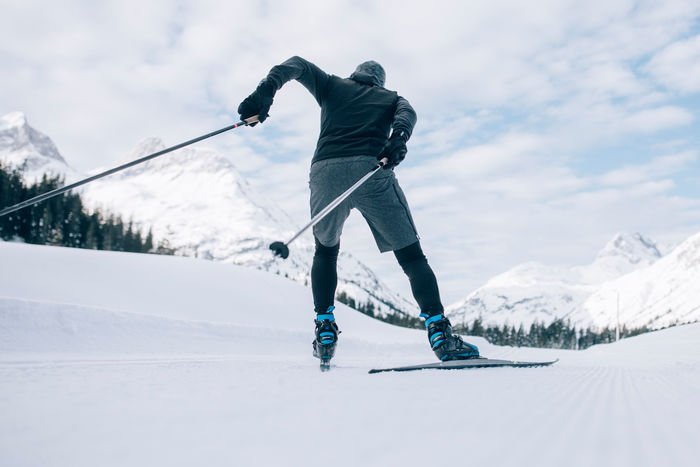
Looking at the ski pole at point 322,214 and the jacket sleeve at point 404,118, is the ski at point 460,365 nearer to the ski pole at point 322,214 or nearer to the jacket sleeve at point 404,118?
the ski pole at point 322,214

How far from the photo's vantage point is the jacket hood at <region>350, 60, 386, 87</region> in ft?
12.4

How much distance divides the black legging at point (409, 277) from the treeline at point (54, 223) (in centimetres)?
5367

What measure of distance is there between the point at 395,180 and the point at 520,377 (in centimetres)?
165

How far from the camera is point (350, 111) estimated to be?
357 centimetres

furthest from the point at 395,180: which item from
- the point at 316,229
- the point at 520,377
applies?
the point at 520,377

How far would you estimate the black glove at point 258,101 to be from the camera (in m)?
3.13

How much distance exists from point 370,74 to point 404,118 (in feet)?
2.15

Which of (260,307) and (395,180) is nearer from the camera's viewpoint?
(395,180)

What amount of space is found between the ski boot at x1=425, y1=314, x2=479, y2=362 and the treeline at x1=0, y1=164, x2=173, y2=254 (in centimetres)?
5442

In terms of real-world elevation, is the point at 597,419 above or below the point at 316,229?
below

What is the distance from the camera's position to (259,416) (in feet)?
4.03

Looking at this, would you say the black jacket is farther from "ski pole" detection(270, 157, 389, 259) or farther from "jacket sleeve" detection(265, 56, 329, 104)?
"ski pole" detection(270, 157, 389, 259)

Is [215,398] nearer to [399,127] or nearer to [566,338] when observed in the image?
[399,127]

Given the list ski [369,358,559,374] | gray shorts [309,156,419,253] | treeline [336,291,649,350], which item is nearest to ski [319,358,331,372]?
ski [369,358,559,374]
